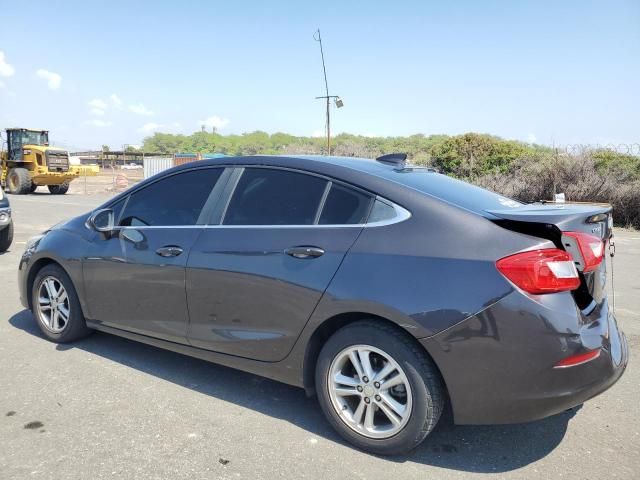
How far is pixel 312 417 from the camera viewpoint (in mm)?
3203

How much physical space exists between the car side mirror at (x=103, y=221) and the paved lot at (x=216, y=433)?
101 centimetres

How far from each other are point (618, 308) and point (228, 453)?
4800 millimetres

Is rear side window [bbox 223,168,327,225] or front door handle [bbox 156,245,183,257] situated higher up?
rear side window [bbox 223,168,327,225]

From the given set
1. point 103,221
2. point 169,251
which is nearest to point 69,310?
point 103,221

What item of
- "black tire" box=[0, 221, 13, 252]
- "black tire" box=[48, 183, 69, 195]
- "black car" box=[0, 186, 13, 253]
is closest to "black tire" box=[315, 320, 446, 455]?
"black car" box=[0, 186, 13, 253]

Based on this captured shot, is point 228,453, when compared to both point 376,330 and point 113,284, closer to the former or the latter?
point 376,330

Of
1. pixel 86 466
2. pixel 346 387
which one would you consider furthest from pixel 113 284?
pixel 346 387

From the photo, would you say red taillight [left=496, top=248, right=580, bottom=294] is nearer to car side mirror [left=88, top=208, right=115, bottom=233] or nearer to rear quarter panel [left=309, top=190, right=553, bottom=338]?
rear quarter panel [left=309, top=190, right=553, bottom=338]

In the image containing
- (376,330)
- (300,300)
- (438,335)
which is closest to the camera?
(438,335)

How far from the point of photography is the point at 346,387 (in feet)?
9.34

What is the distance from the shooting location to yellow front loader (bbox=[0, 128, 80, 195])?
77.5 feet

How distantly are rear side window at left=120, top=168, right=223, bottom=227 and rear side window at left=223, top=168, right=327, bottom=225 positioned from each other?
11.4 inches

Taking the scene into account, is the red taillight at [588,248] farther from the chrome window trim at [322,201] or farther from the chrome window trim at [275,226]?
the chrome window trim at [322,201]

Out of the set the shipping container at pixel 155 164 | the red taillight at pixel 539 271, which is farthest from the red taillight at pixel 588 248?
the shipping container at pixel 155 164
